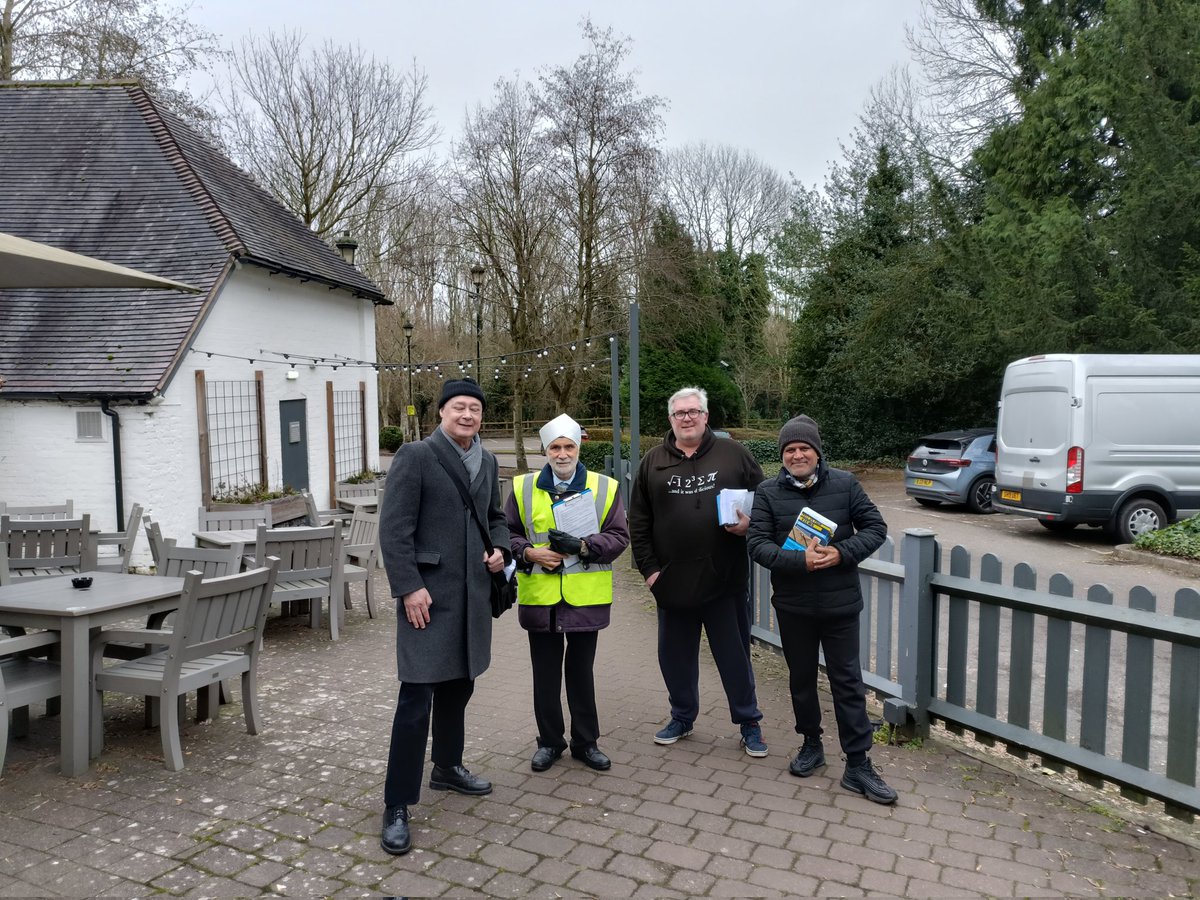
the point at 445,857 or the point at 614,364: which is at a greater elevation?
the point at 614,364

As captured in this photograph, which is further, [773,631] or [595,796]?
[773,631]

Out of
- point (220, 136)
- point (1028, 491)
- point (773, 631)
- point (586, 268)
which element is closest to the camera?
point (773, 631)

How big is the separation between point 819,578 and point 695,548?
66 centimetres

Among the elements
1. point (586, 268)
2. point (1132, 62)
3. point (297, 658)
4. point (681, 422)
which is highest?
point (1132, 62)

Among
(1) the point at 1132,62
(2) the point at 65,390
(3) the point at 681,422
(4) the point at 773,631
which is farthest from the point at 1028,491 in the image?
(2) the point at 65,390

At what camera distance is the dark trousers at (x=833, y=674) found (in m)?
4.00

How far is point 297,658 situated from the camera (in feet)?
21.5

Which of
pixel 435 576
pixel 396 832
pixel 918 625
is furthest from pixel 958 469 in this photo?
pixel 396 832

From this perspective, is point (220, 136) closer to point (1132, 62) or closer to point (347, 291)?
point (347, 291)

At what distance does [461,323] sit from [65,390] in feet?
98.8

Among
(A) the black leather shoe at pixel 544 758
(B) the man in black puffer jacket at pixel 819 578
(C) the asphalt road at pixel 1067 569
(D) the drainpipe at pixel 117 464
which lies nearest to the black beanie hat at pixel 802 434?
(B) the man in black puffer jacket at pixel 819 578

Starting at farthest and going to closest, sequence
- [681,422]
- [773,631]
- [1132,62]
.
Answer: [1132,62], [773,631], [681,422]

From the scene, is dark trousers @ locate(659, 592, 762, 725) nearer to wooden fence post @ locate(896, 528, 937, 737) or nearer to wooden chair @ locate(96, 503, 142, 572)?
wooden fence post @ locate(896, 528, 937, 737)

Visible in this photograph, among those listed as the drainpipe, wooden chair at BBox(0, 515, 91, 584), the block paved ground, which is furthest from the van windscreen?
the drainpipe
